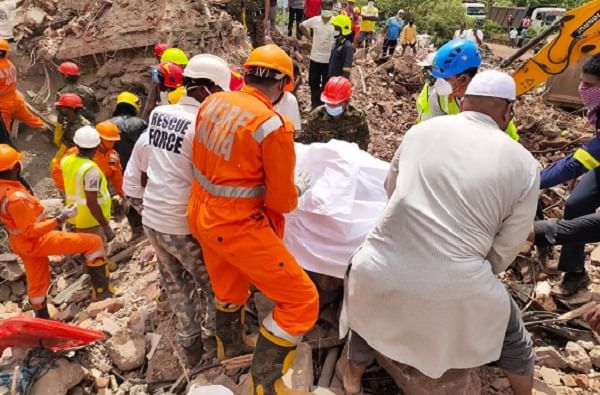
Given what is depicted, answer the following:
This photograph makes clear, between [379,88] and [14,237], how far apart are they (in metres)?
7.42

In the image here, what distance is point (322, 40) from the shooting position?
682 centimetres

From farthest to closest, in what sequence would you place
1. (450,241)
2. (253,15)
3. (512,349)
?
(253,15) → (512,349) → (450,241)

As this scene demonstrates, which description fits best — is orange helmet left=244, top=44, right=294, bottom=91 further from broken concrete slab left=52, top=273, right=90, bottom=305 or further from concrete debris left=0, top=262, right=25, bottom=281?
concrete debris left=0, top=262, right=25, bottom=281

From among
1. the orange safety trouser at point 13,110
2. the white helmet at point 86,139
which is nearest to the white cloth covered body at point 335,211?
the white helmet at point 86,139

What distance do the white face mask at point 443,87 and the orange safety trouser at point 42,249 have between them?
336 centimetres

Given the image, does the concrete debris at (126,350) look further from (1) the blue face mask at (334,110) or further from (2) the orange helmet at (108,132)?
(1) the blue face mask at (334,110)

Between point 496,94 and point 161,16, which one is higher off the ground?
point 496,94

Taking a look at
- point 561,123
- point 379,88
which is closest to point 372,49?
point 379,88

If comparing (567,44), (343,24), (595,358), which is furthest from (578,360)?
(343,24)

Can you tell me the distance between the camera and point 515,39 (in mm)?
23406

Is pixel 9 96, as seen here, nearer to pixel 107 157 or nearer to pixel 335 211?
pixel 107 157

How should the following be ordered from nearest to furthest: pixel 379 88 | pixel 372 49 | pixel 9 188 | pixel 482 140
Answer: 1. pixel 482 140
2. pixel 9 188
3. pixel 379 88
4. pixel 372 49

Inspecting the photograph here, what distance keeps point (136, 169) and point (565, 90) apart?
26.5 feet

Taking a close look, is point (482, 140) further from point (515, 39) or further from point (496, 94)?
point (515, 39)
